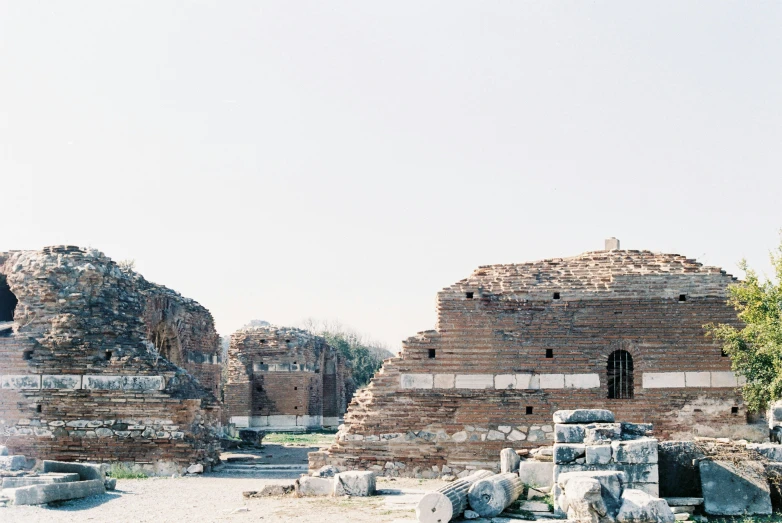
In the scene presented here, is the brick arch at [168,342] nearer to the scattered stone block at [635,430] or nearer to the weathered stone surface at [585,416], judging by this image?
the weathered stone surface at [585,416]

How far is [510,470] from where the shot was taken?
12.3 m

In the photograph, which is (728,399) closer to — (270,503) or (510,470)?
(510,470)

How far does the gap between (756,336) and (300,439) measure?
15.3 meters

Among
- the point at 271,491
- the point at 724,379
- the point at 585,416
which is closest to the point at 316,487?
the point at 271,491

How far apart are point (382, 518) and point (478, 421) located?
15.1 feet

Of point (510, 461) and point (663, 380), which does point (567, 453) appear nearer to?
point (510, 461)

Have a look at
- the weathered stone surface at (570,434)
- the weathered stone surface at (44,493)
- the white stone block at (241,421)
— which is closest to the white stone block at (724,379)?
the weathered stone surface at (570,434)

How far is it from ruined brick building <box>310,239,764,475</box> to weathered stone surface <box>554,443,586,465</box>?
342 centimetres

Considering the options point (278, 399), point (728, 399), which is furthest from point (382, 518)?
point (278, 399)

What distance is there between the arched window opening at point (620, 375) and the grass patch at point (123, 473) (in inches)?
331

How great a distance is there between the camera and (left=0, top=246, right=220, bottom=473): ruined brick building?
15.6 m

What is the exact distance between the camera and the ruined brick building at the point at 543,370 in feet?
47.3

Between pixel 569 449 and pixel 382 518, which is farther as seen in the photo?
pixel 569 449

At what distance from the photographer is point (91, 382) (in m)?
15.7
